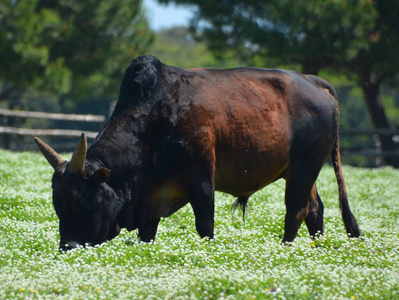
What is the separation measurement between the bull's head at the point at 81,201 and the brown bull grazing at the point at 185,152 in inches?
0.4

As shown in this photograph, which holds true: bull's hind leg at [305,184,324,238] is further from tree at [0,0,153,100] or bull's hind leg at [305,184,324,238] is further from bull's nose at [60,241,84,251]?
tree at [0,0,153,100]

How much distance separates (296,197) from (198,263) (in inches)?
104

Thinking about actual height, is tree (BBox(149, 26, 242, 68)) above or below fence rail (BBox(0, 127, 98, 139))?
above

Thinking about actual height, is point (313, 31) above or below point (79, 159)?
above

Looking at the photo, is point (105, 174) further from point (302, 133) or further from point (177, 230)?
point (302, 133)

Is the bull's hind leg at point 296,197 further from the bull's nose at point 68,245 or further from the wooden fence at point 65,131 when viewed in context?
the wooden fence at point 65,131

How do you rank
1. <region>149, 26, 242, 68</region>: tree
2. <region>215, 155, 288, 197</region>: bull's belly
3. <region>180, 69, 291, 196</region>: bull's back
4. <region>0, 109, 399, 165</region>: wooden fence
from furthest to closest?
<region>149, 26, 242, 68</region>: tree
<region>0, 109, 399, 165</region>: wooden fence
<region>215, 155, 288, 197</region>: bull's belly
<region>180, 69, 291, 196</region>: bull's back

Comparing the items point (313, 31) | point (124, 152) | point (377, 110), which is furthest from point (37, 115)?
point (124, 152)

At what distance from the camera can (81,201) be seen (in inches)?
285

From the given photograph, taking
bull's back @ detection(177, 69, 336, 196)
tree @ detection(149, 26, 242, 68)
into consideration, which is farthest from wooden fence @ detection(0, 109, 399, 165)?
tree @ detection(149, 26, 242, 68)

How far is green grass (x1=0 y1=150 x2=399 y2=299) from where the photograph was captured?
5512 millimetres

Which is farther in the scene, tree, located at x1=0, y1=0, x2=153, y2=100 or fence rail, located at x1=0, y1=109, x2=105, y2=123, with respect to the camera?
tree, located at x1=0, y1=0, x2=153, y2=100

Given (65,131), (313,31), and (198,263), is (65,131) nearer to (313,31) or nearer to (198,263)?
(313,31)

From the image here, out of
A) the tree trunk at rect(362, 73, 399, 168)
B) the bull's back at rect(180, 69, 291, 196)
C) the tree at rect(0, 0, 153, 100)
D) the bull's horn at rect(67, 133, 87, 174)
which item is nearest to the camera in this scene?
the bull's horn at rect(67, 133, 87, 174)
